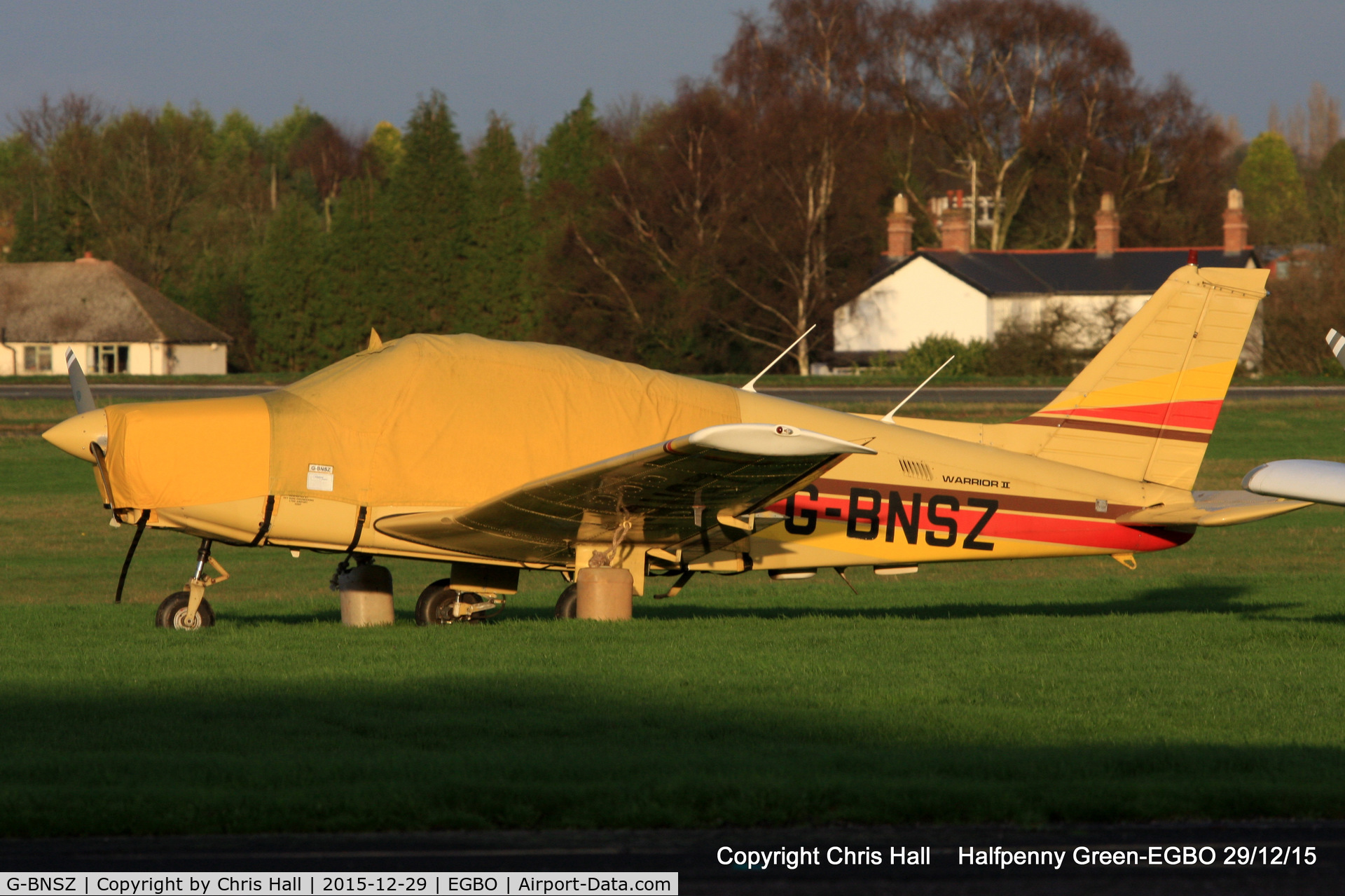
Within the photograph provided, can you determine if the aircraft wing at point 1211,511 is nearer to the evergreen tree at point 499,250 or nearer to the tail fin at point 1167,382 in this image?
the tail fin at point 1167,382

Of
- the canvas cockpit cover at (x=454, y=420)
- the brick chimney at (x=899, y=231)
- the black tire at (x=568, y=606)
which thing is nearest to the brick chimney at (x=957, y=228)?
the brick chimney at (x=899, y=231)

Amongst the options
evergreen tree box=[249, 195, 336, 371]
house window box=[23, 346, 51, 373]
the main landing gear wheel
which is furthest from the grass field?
house window box=[23, 346, 51, 373]

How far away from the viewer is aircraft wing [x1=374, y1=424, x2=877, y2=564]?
9.28m

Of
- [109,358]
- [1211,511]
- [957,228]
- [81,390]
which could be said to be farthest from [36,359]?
[1211,511]

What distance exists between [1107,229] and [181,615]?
60200 mm

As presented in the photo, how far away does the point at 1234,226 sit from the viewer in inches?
2586

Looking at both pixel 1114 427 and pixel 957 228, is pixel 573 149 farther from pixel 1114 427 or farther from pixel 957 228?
pixel 1114 427

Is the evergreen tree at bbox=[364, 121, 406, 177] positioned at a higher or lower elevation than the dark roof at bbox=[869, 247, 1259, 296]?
Answer: higher

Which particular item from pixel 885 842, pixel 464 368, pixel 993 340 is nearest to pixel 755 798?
pixel 885 842

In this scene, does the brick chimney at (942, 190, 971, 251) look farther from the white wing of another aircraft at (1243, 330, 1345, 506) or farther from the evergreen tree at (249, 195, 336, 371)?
the white wing of another aircraft at (1243, 330, 1345, 506)

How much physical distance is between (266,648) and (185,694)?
1923 millimetres

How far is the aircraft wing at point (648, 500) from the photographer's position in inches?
365

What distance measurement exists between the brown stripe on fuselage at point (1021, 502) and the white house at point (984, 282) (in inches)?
1951

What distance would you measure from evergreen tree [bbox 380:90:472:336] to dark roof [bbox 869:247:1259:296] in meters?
20.0
